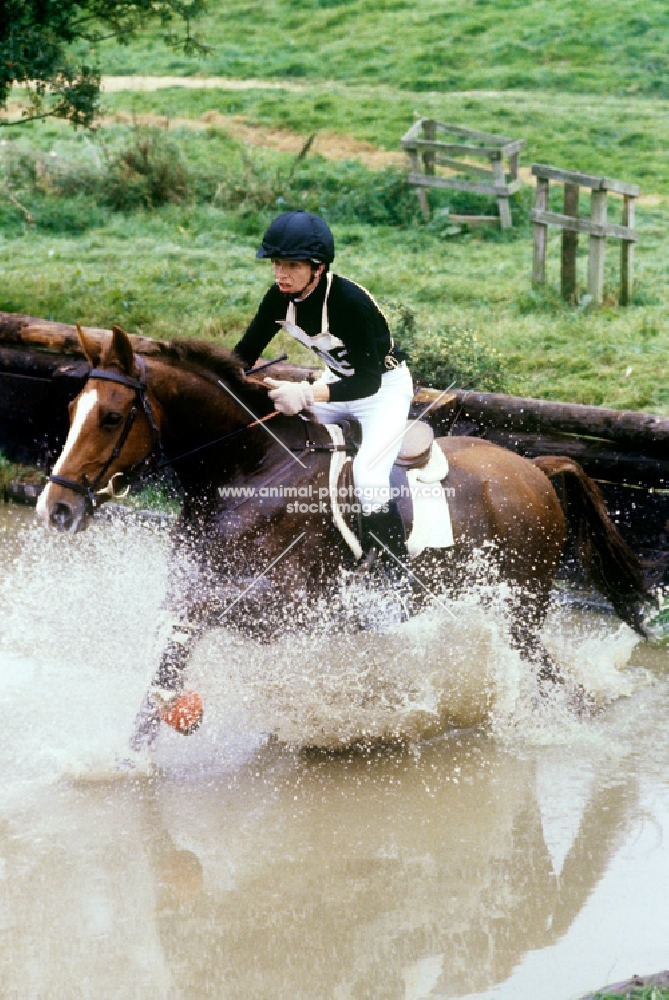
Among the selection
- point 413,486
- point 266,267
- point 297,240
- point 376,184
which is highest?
point 297,240

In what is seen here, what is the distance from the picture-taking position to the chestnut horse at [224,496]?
15.6ft

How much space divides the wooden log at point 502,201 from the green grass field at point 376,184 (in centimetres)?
20

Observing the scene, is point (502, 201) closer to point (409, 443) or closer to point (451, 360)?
point (451, 360)

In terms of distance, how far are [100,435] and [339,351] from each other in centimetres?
106

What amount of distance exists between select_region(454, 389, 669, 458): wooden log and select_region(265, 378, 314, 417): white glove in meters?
2.68

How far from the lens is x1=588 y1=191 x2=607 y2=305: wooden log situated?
1112 centimetres

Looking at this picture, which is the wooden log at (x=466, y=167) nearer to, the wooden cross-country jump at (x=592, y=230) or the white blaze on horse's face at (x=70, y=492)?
the wooden cross-country jump at (x=592, y=230)

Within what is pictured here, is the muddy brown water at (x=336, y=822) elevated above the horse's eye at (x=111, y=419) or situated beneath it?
situated beneath

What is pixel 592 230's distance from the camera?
11.1 m

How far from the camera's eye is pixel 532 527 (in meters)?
5.67

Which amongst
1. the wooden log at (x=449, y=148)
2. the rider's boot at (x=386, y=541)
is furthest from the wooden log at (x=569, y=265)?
the rider's boot at (x=386, y=541)

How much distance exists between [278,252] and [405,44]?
18.4 meters

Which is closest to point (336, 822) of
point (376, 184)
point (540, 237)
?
point (540, 237)

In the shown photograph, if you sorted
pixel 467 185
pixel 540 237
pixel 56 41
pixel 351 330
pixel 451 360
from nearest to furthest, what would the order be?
1. pixel 351 330
2. pixel 451 360
3. pixel 56 41
4. pixel 540 237
5. pixel 467 185
